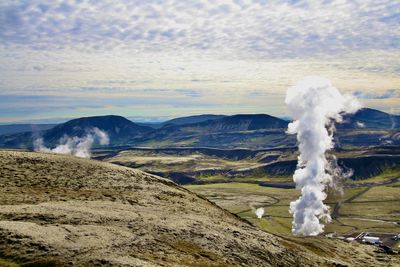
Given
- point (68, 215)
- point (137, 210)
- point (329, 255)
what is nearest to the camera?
point (68, 215)

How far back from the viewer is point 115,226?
5447 centimetres

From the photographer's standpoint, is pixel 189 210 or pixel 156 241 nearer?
pixel 156 241

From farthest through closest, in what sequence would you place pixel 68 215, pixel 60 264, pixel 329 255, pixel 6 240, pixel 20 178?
pixel 329 255 < pixel 20 178 < pixel 68 215 < pixel 6 240 < pixel 60 264

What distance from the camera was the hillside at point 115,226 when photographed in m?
44.9

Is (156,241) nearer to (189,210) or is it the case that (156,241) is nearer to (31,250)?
(31,250)

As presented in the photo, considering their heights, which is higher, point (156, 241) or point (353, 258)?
point (156, 241)

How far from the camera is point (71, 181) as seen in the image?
74.7 m

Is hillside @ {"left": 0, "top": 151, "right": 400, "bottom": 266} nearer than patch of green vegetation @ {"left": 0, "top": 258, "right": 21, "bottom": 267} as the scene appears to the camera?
No

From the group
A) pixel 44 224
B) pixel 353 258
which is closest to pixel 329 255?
pixel 353 258

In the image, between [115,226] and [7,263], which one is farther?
[115,226]

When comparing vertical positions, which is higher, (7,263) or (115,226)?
(115,226)

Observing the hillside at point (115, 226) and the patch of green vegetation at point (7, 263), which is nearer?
the patch of green vegetation at point (7, 263)

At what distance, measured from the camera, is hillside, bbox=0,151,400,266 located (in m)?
44.9

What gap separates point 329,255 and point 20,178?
56.8 m
